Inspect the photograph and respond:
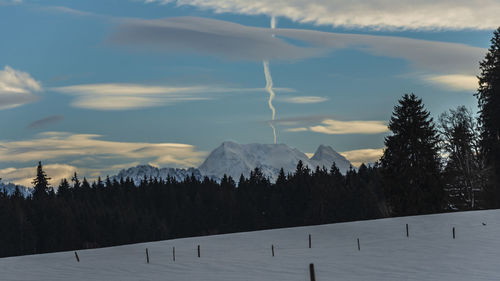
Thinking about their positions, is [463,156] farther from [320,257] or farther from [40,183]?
[40,183]

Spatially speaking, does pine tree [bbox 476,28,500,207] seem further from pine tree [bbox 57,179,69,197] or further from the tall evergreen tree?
pine tree [bbox 57,179,69,197]

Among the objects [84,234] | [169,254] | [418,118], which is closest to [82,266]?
[169,254]

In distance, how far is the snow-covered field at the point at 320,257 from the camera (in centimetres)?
3684

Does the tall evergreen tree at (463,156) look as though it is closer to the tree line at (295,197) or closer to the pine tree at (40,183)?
the tree line at (295,197)

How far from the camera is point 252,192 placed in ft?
519

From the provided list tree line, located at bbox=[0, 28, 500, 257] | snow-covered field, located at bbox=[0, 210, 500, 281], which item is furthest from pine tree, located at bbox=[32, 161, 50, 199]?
snow-covered field, located at bbox=[0, 210, 500, 281]

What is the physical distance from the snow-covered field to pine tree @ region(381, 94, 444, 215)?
6172mm

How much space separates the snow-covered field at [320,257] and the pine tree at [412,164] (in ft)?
20.2

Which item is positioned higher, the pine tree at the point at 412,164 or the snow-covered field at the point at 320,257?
the pine tree at the point at 412,164

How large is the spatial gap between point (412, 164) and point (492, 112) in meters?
9.81

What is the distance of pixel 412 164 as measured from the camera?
225ft

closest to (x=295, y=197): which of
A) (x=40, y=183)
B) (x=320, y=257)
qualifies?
(x=40, y=183)

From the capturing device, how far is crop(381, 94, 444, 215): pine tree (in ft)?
221

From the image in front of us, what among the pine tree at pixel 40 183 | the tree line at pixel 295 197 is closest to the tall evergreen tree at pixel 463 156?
the tree line at pixel 295 197
